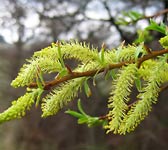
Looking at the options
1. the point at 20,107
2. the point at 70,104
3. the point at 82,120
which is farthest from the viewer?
the point at 70,104

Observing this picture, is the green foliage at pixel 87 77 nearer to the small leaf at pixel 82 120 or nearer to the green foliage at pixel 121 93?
the green foliage at pixel 121 93

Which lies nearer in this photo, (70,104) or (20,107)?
(20,107)

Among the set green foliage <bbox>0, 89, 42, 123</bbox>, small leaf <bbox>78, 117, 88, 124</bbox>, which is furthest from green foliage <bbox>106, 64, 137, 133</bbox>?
small leaf <bbox>78, 117, 88, 124</bbox>

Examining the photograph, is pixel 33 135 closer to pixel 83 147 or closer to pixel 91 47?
pixel 83 147

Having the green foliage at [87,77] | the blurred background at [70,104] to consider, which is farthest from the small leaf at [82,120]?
the blurred background at [70,104]

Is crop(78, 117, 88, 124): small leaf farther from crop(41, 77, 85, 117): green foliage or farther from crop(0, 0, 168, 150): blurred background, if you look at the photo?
crop(0, 0, 168, 150): blurred background

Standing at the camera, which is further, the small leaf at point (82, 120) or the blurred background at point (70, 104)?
the blurred background at point (70, 104)

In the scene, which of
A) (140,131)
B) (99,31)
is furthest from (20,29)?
(140,131)

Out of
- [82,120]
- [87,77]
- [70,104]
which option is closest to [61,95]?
[87,77]

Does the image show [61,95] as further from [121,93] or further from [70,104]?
[70,104]

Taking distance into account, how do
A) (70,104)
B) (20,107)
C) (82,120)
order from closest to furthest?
(20,107)
(82,120)
(70,104)

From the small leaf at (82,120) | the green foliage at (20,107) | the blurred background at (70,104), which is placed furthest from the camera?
the blurred background at (70,104)

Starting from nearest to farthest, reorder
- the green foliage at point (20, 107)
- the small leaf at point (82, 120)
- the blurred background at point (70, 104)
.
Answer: the green foliage at point (20, 107) → the small leaf at point (82, 120) → the blurred background at point (70, 104)
